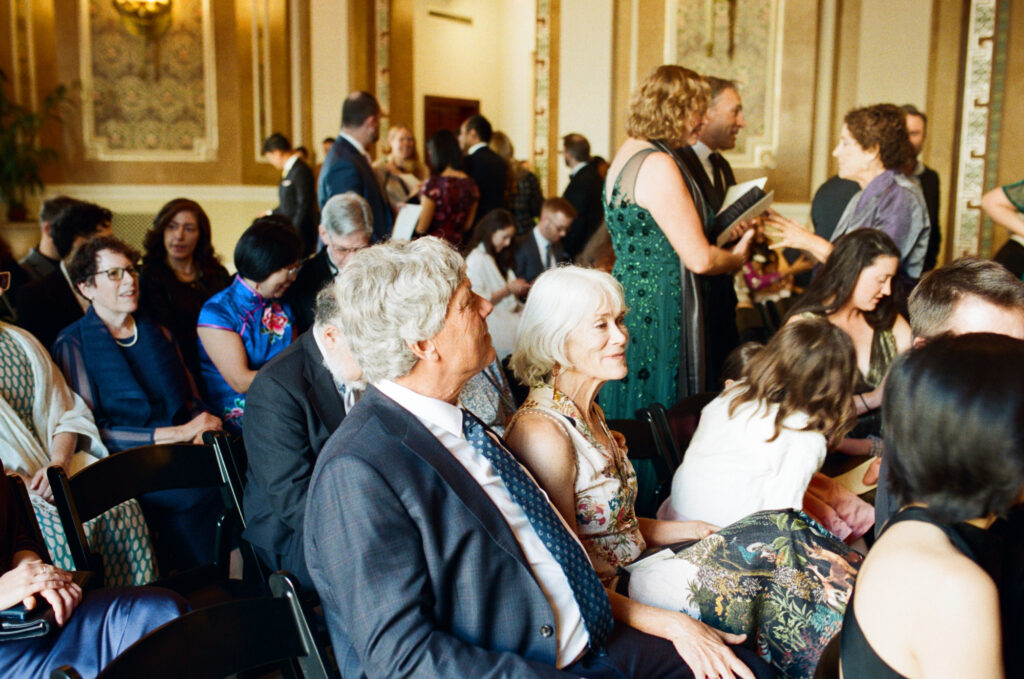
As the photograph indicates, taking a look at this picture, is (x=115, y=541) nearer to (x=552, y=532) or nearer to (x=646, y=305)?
(x=552, y=532)

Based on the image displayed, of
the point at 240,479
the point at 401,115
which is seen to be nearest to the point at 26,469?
the point at 240,479

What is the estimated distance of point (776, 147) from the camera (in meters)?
7.07

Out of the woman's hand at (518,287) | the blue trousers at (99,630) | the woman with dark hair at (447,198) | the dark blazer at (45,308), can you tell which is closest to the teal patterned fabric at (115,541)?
the blue trousers at (99,630)

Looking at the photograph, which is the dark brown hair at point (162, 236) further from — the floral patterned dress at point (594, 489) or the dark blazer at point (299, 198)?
the dark blazer at point (299, 198)

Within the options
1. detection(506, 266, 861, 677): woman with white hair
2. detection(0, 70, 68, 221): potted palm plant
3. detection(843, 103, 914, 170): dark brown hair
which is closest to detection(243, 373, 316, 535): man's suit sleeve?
detection(506, 266, 861, 677): woman with white hair

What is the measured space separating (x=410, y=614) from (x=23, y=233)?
8.09 metres

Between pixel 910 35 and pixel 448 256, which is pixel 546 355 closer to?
pixel 448 256

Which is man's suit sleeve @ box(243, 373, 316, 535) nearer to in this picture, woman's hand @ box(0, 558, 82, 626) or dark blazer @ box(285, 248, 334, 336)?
woman's hand @ box(0, 558, 82, 626)

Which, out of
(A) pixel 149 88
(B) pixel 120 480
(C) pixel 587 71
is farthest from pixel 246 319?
(A) pixel 149 88

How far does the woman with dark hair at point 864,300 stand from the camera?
2.88 meters

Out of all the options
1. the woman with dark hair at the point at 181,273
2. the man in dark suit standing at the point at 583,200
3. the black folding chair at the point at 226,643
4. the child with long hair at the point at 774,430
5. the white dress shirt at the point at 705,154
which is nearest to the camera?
the black folding chair at the point at 226,643

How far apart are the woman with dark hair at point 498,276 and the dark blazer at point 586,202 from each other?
1.02m

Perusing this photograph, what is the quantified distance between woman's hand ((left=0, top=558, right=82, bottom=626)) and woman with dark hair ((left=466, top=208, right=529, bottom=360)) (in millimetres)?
2283

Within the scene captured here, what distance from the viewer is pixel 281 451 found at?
2.13m
